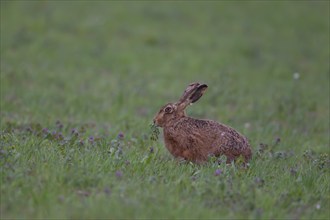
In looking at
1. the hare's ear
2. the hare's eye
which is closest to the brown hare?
the hare's eye

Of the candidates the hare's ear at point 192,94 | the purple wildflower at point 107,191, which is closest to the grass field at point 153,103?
the purple wildflower at point 107,191

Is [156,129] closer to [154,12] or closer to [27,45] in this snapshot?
[27,45]

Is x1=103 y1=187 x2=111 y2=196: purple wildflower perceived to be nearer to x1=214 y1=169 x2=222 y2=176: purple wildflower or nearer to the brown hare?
x1=214 y1=169 x2=222 y2=176: purple wildflower

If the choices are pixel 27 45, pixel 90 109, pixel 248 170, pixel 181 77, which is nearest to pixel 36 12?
pixel 27 45

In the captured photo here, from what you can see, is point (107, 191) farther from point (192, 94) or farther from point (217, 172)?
point (192, 94)

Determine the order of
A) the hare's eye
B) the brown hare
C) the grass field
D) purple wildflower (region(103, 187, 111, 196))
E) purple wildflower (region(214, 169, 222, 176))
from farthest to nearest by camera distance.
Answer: the hare's eye, the brown hare, purple wildflower (region(214, 169, 222, 176)), the grass field, purple wildflower (region(103, 187, 111, 196))

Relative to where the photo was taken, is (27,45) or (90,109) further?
(27,45)

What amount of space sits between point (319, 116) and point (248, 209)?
727 cm

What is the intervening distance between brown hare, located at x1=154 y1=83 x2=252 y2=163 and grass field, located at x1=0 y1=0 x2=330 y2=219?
260mm

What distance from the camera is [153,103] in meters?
12.8

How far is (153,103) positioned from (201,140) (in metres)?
5.41

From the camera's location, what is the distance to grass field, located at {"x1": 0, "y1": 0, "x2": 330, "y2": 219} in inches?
223

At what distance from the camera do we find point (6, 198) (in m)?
5.33

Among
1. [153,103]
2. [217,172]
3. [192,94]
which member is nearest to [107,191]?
[217,172]
